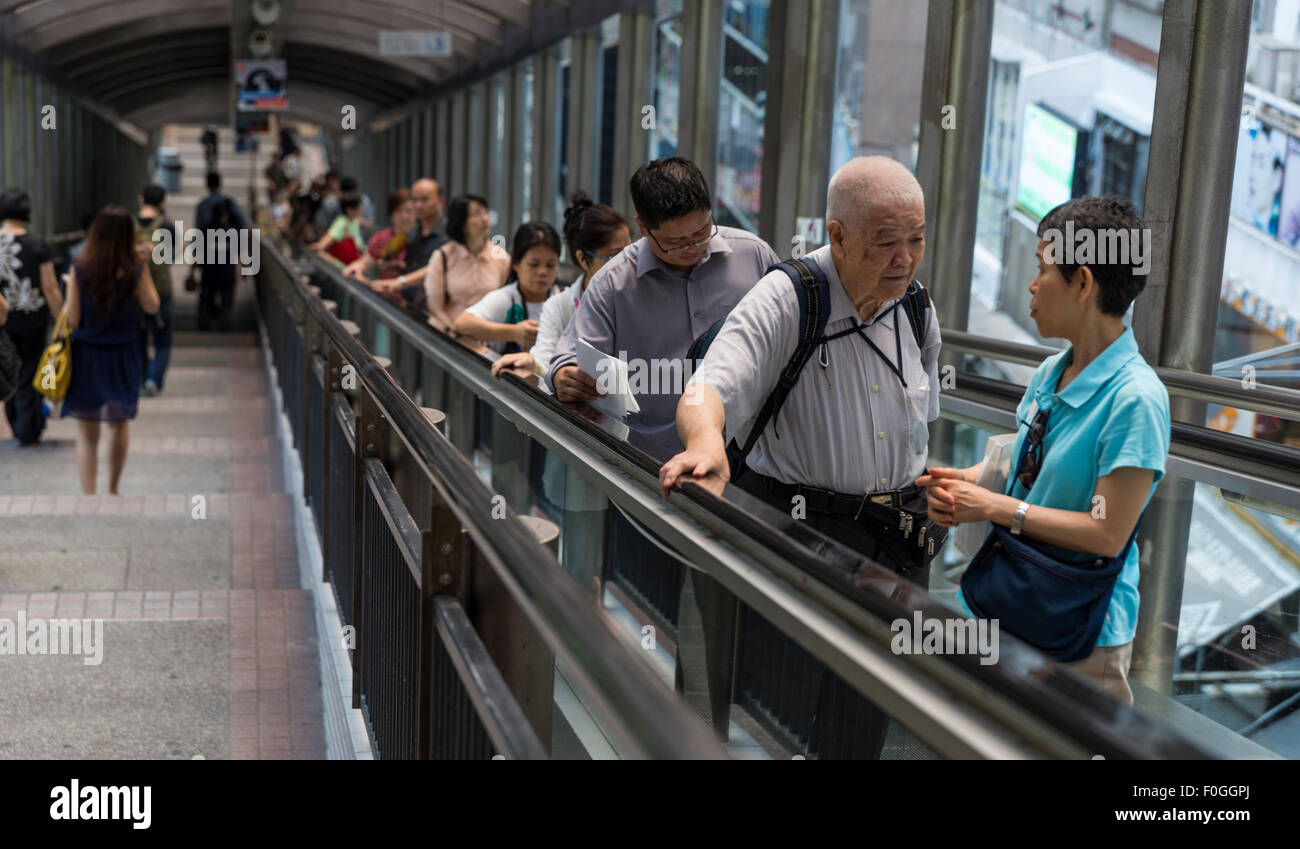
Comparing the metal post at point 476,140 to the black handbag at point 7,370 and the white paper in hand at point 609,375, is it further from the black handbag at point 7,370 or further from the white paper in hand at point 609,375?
the white paper in hand at point 609,375

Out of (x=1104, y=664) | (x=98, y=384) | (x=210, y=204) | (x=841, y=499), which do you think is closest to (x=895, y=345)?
(x=841, y=499)

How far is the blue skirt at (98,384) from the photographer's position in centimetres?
817

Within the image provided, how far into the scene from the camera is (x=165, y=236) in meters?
12.5

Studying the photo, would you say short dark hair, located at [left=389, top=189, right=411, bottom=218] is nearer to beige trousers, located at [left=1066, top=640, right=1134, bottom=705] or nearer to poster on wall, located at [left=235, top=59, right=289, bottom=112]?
beige trousers, located at [left=1066, top=640, right=1134, bottom=705]

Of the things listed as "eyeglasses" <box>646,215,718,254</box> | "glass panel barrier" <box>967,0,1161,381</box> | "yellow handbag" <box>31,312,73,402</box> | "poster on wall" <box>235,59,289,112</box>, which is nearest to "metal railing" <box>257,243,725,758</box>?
"eyeglasses" <box>646,215,718,254</box>

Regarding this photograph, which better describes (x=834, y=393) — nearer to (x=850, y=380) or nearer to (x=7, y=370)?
(x=850, y=380)

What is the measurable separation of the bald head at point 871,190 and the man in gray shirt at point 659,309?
875 mm

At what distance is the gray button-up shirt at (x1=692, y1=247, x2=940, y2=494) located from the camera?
→ 2832mm

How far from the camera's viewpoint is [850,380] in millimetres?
2887

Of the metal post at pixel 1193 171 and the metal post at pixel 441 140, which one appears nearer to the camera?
the metal post at pixel 1193 171

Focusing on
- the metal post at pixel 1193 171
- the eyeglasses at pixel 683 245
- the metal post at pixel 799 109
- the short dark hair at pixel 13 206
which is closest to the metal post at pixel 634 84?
the metal post at pixel 799 109

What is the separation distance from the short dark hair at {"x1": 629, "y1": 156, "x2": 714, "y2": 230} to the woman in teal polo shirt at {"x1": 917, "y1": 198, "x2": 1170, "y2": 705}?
1.11m

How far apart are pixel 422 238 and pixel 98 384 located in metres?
2.29
